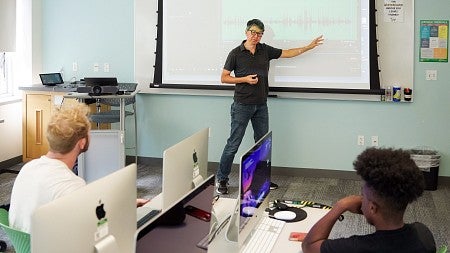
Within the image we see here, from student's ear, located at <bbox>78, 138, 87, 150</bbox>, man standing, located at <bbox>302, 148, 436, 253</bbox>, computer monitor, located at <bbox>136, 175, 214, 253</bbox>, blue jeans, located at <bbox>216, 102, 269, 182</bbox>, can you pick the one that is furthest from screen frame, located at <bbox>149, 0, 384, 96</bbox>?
computer monitor, located at <bbox>136, 175, 214, 253</bbox>

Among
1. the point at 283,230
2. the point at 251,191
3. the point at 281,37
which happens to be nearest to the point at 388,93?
the point at 281,37

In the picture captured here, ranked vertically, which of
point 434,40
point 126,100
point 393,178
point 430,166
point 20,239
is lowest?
point 430,166

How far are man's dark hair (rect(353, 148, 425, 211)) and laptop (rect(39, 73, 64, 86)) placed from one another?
504 centimetres

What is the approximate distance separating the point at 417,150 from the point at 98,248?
182 inches

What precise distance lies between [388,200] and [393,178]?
0.08 meters

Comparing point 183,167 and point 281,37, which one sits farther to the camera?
point 281,37

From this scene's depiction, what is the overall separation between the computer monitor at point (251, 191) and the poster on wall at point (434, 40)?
11.6 ft

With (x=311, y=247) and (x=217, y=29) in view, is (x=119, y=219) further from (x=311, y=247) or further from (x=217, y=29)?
(x=217, y=29)

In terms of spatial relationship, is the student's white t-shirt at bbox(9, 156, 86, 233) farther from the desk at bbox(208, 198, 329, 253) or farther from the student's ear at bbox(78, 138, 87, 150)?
the desk at bbox(208, 198, 329, 253)

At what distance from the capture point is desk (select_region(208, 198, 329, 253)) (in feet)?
7.19

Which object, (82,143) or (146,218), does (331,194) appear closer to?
(146,218)

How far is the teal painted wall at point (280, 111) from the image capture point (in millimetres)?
5539

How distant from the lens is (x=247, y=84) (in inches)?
205

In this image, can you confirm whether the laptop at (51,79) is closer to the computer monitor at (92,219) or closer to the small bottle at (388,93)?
the small bottle at (388,93)
